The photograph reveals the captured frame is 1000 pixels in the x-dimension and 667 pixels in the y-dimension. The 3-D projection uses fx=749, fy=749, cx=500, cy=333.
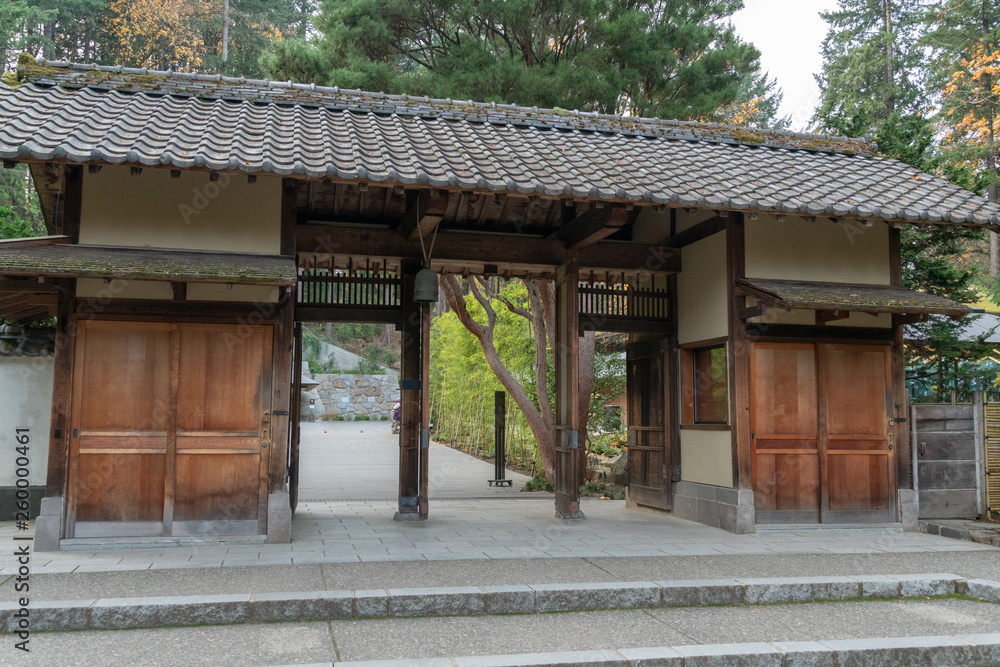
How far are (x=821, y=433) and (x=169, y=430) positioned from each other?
21.9ft

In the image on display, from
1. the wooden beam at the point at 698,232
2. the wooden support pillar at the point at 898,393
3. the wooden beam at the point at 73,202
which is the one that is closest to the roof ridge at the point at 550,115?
the wooden beam at the point at 698,232

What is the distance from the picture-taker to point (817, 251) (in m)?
8.40

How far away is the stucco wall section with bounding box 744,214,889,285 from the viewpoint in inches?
325

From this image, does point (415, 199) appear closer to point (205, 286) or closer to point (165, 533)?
point (205, 286)

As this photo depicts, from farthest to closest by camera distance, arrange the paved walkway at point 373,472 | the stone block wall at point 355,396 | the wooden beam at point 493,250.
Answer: the stone block wall at point 355,396 < the paved walkway at point 373,472 < the wooden beam at point 493,250

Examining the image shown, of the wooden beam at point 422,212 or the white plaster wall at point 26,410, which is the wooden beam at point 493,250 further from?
the white plaster wall at point 26,410

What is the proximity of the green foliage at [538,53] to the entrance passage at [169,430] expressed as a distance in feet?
19.4

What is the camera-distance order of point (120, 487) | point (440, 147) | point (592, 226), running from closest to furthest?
point (120, 487) → point (440, 147) → point (592, 226)

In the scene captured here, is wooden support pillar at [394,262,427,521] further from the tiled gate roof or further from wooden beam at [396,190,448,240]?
the tiled gate roof

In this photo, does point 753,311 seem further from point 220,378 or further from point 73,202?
point 73,202

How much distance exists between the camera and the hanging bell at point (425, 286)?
8.18m

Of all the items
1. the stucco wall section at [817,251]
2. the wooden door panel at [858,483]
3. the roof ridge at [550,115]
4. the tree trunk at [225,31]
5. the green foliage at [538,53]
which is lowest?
the wooden door panel at [858,483]

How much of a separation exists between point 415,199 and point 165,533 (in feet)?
12.9

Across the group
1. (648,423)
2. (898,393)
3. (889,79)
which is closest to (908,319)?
(898,393)
